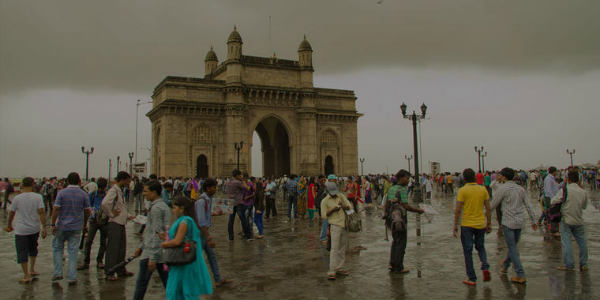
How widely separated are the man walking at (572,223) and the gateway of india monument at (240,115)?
33.9 metres

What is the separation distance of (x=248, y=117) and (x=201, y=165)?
6380mm

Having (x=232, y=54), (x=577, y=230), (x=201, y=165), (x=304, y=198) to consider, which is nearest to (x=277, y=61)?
(x=232, y=54)

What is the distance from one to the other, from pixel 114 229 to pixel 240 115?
3373 cm

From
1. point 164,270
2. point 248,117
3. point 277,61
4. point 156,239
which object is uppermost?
point 277,61

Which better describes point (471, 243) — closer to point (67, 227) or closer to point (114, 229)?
point (114, 229)

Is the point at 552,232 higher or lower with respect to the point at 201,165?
lower

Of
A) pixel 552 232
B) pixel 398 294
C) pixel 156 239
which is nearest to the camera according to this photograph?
pixel 156 239

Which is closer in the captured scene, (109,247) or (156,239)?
(156,239)

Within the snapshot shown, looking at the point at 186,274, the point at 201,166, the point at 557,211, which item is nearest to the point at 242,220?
the point at 186,274

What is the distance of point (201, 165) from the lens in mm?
41656

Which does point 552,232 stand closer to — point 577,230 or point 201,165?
point 577,230

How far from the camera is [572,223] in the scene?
23.7 feet

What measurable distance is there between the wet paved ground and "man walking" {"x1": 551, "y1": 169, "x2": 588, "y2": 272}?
23cm

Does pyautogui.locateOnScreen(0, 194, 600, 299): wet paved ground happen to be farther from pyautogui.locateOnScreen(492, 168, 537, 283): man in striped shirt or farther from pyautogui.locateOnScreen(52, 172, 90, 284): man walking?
pyautogui.locateOnScreen(492, 168, 537, 283): man in striped shirt
